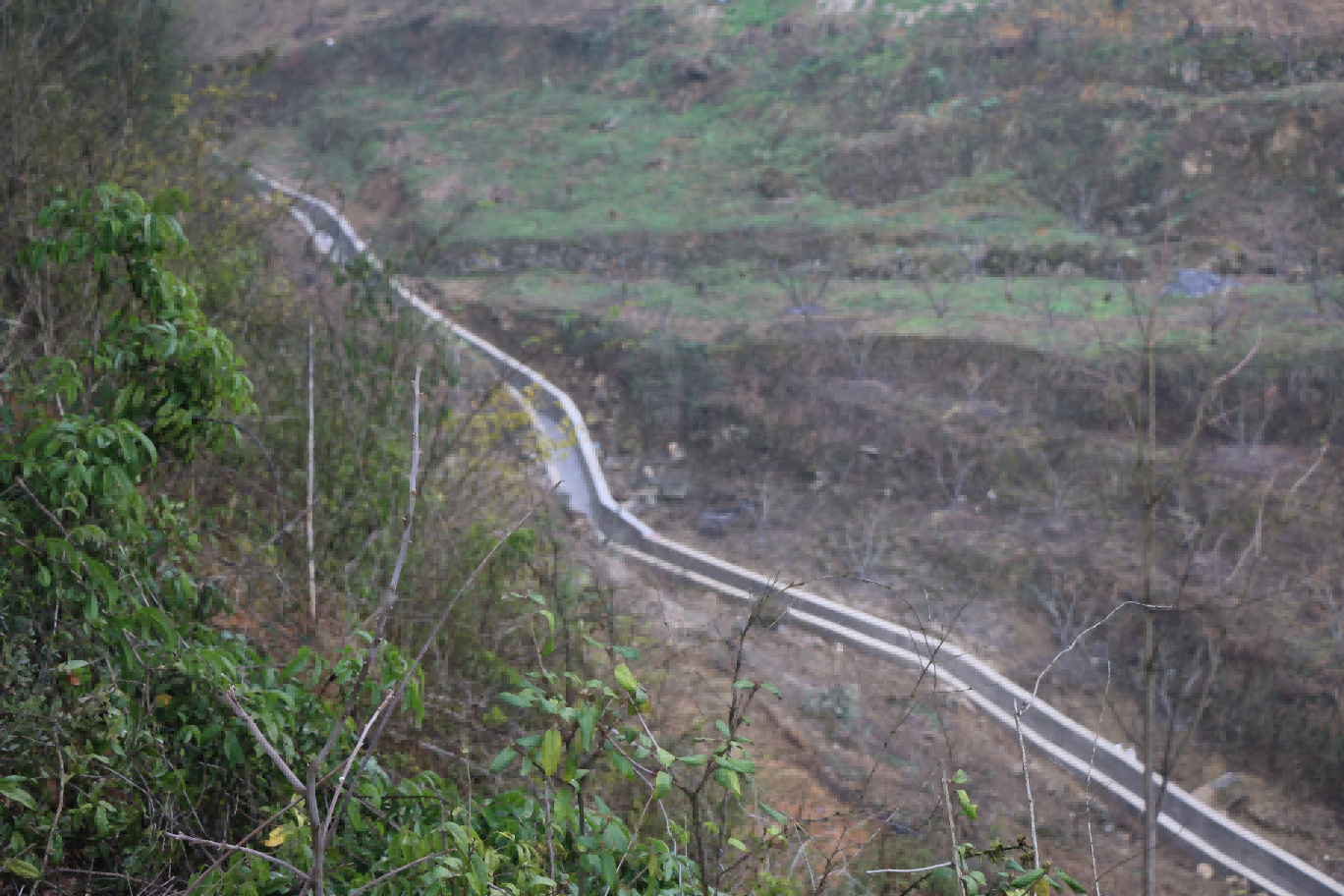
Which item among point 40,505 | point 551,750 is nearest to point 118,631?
point 40,505

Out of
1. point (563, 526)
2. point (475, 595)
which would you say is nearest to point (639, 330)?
point (563, 526)

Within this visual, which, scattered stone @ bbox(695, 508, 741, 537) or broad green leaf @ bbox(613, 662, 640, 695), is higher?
broad green leaf @ bbox(613, 662, 640, 695)

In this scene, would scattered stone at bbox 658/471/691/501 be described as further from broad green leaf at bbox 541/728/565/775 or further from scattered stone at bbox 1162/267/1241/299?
broad green leaf at bbox 541/728/565/775

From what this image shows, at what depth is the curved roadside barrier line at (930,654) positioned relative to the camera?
742 cm

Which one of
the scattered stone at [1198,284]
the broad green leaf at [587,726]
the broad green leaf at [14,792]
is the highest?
the broad green leaf at [587,726]

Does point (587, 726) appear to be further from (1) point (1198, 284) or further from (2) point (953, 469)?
(1) point (1198, 284)

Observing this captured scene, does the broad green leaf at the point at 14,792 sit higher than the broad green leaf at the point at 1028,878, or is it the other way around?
the broad green leaf at the point at 14,792

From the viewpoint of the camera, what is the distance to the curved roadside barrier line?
742 centimetres

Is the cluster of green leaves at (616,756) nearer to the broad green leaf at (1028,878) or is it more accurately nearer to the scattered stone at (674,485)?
the broad green leaf at (1028,878)

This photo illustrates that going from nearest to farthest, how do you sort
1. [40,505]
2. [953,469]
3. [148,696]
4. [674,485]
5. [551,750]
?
[551,750]
[40,505]
[148,696]
[953,469]
[674,485]

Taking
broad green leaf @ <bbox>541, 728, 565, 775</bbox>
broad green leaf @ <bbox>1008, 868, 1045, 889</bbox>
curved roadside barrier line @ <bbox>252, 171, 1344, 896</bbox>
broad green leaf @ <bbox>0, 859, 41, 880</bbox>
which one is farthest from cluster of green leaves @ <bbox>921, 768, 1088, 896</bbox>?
broad green leaf @ <bbox>0, 859, 41, 880</bbox>

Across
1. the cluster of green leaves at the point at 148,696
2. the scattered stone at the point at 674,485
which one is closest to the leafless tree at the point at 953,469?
the scattered stone at the point at 674,485

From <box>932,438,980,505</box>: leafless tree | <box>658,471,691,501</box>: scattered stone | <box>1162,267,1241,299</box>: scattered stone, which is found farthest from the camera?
<box>1162,267,1241,299</box>: scattered stone

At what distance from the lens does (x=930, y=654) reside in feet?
14.3
